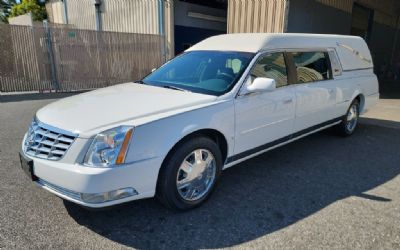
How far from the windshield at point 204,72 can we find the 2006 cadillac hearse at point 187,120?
16 mm

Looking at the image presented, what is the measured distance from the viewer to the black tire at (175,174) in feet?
10.0

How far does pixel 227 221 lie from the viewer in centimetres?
318

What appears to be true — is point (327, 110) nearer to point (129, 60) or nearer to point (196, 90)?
point (196, 90)

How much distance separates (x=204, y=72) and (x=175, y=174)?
1.55 m

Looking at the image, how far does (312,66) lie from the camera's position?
4.86 m

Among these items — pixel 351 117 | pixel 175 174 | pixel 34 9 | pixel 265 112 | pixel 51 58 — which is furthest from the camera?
pixel 34 9

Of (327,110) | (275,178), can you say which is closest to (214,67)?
(275,178)

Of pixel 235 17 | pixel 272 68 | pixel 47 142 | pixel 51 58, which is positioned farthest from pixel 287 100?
pixel 51 58

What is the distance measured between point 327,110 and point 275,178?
1.74m

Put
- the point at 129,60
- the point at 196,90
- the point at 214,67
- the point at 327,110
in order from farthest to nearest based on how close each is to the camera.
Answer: the point at 129,60 → the point at 327,110 → the point at 214,67 → the point at 196,90

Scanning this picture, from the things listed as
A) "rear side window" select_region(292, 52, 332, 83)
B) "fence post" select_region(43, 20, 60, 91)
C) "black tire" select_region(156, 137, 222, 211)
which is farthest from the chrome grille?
"fence post" select_region(43, 20, 60, 91)

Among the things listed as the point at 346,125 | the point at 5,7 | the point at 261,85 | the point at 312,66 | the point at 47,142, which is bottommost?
the point at 346,125

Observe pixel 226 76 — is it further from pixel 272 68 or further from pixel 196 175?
pixel 196 175

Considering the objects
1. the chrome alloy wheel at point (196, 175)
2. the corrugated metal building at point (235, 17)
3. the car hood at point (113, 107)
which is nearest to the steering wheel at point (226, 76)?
the car hood at point (113, 107)
